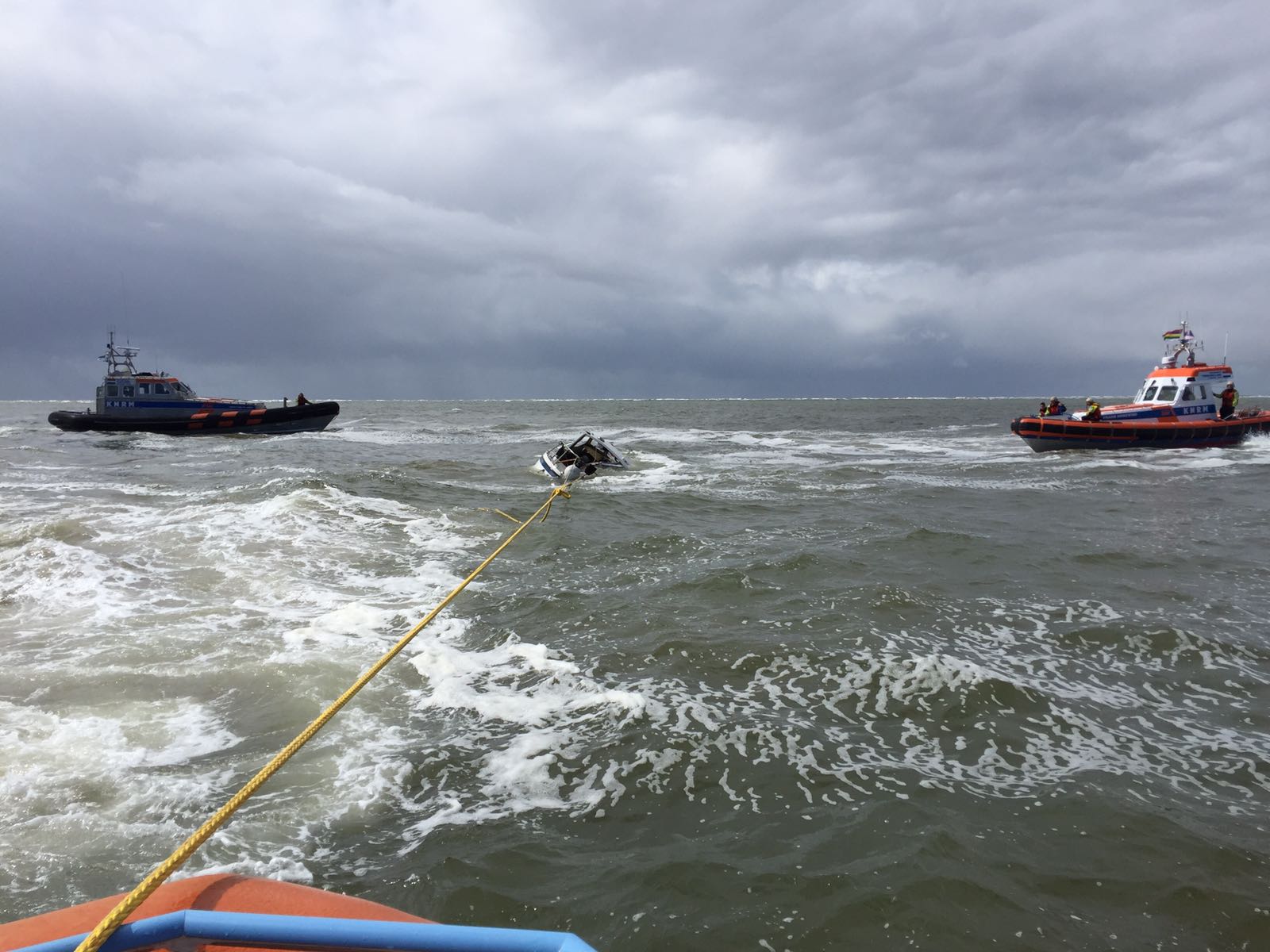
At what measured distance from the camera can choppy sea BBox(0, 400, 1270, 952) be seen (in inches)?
135

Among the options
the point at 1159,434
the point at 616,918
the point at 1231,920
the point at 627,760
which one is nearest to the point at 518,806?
the point at 627,760

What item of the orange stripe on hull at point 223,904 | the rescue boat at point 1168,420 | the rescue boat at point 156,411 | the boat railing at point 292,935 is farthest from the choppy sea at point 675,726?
the rescue boat at point 156,411

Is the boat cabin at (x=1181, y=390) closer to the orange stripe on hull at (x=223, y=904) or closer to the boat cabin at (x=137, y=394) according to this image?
the orange stripe on hull at (x=223, y=904)

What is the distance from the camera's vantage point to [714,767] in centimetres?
464

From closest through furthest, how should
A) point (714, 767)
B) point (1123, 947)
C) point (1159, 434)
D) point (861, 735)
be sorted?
1. point (1123, 947)
2. point (714, 767)
3. point (861, 735)
4. point (1159, 434)

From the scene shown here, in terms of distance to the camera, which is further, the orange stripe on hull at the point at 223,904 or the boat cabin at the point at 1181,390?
the boat cabin at the point at 1181,390

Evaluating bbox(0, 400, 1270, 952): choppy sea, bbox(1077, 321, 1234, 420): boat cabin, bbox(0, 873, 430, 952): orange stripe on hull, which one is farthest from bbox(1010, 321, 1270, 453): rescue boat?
bbox(0, 873, 430, 952): orange stripe on hull

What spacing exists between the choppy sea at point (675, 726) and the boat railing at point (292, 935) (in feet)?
5.43

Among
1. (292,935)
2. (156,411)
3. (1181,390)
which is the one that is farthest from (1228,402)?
(156,411)

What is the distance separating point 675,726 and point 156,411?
3837 cm

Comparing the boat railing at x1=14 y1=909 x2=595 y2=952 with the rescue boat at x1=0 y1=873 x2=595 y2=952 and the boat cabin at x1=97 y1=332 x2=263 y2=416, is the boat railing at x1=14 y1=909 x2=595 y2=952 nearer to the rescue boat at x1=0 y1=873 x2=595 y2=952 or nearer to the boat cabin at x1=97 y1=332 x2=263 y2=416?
the rescue boat at x1=0 y1=873 x2=595 y2=952

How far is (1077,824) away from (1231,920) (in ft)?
2.58

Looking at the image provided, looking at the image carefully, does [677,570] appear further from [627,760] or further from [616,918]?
[616,918]

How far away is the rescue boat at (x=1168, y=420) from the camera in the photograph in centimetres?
2631
